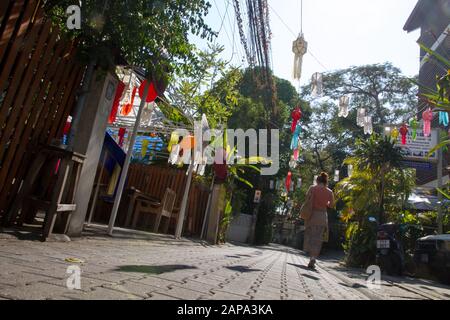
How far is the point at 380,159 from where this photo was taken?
1163 cm

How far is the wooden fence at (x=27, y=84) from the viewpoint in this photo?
159 inches

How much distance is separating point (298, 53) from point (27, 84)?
23.9ft

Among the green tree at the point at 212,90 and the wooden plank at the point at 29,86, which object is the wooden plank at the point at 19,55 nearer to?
the wooden plank at the point at 29,86

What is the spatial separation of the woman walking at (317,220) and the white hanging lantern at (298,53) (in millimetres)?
3481

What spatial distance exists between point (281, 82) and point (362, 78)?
8.84 metres

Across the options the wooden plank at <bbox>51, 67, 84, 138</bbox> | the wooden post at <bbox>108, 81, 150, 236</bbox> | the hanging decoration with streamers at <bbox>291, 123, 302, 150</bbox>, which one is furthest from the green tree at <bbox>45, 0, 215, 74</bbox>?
the hanging decoration with streamers at <bbox>291, 123, 302, 150</bbox>

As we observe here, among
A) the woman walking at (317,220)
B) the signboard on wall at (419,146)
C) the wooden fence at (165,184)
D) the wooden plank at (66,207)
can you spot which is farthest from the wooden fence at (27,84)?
the signboard on wall at (419,146)

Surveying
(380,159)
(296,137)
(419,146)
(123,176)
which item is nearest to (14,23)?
(123,176)

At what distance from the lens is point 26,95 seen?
14.6 feet

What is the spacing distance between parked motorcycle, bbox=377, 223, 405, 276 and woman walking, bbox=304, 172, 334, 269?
218 cm

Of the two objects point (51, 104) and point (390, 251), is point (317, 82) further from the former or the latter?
point (51, 104)

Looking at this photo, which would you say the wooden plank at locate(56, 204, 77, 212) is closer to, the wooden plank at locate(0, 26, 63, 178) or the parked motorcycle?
the wooden plank at locate(0, 26, 63, 178)
